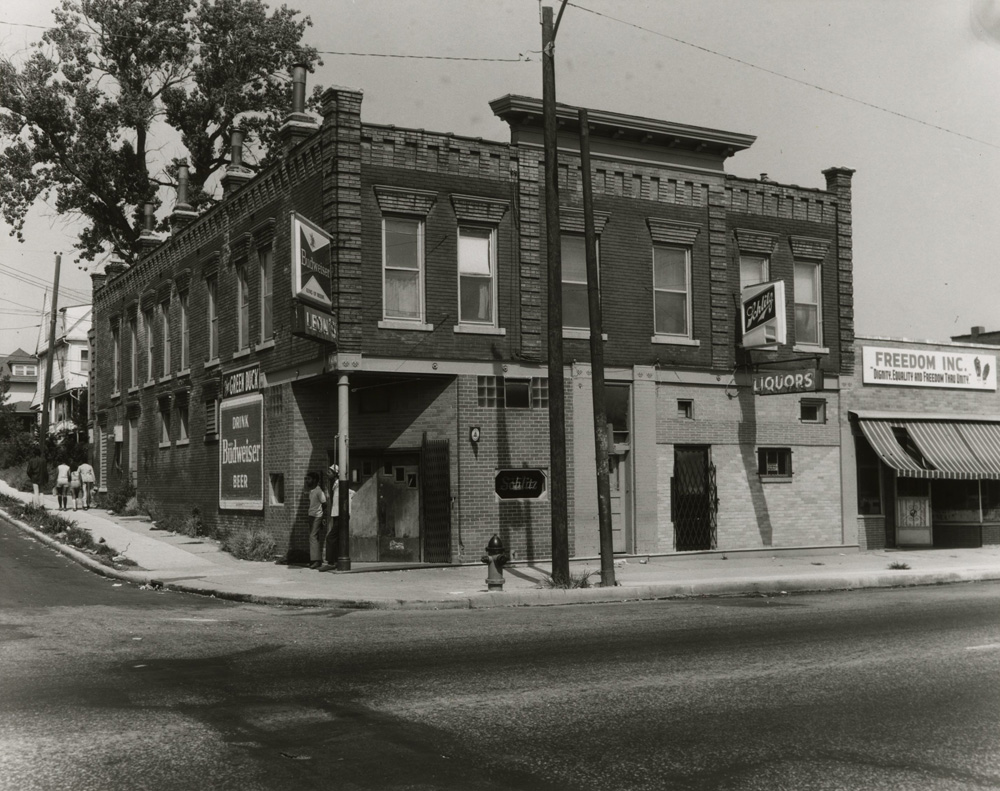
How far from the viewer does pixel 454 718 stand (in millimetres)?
7254

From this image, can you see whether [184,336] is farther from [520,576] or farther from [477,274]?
[520,576]

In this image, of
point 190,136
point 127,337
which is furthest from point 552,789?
point 190,136

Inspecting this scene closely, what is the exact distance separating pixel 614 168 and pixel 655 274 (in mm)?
2287

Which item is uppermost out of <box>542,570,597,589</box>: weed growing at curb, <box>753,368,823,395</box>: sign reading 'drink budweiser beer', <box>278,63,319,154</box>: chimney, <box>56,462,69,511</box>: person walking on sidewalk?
<box>278,63,319,154</box>: chimney

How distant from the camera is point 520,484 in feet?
66.1

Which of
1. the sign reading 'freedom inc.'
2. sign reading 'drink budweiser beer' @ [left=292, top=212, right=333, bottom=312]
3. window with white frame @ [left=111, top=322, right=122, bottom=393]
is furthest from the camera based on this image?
window with white frame @ [left=111, top=322, right=122, bottom=393]

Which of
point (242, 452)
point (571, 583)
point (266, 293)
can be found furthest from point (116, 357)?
point (571, 583)

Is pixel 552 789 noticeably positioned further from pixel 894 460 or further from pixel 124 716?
pixel 894 460

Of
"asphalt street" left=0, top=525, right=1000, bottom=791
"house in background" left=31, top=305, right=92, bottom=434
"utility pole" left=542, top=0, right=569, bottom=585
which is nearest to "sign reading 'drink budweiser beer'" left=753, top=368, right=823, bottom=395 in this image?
"utility pole" left=542, top=0, right=569, bottom=585

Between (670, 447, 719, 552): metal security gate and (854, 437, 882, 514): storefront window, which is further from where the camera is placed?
(854, 437, 882, 514): storefront window

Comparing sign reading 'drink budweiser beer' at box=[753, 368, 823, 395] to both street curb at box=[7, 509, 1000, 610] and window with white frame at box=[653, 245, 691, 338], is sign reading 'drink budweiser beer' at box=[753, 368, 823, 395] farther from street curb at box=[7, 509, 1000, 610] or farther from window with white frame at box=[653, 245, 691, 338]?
street curb at box=[7, 509, 1000, 610]

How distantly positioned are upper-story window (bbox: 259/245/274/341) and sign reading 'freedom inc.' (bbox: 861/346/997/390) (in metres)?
13.2

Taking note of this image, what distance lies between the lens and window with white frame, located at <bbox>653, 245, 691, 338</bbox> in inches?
867

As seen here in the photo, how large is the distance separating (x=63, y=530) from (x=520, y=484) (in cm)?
1204
